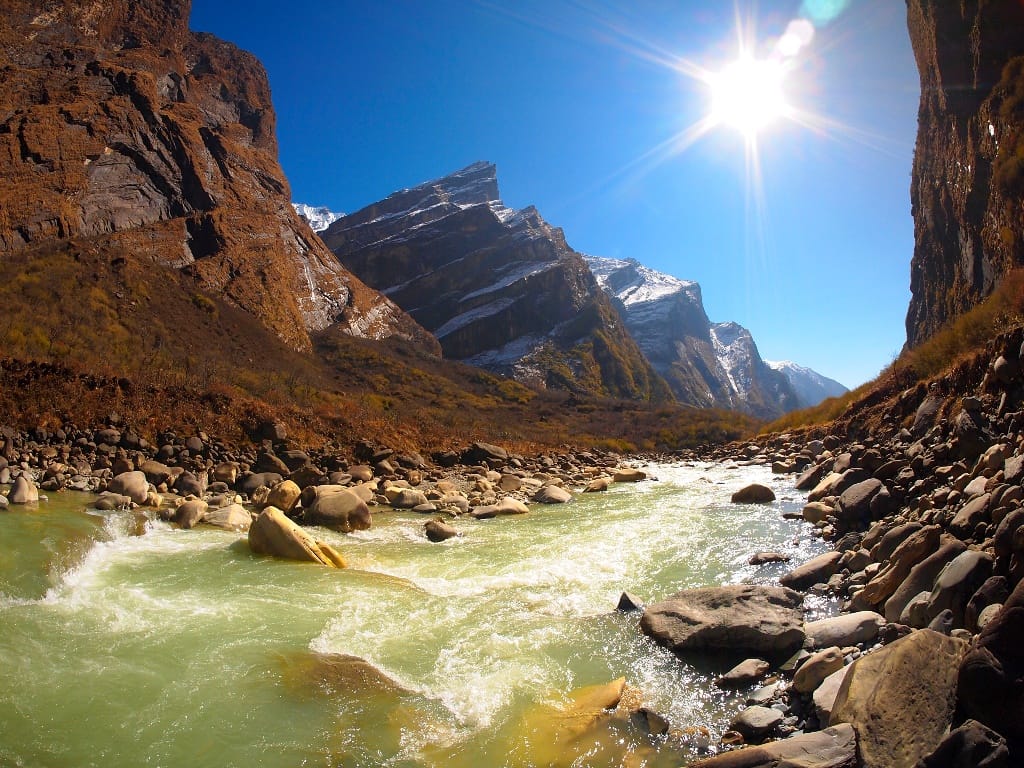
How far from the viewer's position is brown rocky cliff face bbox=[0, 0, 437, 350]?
46750mm

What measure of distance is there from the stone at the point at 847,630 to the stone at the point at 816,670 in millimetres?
533

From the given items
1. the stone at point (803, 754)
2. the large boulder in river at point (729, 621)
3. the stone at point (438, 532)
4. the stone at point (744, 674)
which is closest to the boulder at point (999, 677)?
the stone at point (803, 754)

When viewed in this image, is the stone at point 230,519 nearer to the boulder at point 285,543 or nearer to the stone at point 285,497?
the stone at point 285,497

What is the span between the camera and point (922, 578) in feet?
17.0

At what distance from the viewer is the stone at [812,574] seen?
7.34 m

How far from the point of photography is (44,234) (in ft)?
139

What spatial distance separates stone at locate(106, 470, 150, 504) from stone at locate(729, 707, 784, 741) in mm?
13229

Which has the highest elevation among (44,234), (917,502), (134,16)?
(134,16)

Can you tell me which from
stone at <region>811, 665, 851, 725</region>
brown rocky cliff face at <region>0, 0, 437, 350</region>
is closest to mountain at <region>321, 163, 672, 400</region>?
brown rocky cliff face at <region>0, 0, 437, 350</region>

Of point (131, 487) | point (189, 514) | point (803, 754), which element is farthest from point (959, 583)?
point (131, 487)

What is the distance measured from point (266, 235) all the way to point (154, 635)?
2747 inches

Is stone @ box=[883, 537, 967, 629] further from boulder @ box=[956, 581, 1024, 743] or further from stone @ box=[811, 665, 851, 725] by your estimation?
boulder @ box=[956, 581, 1024, 743]

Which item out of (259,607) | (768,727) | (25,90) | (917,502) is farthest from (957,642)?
(25,90)

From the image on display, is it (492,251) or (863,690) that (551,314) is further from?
(863,690)
